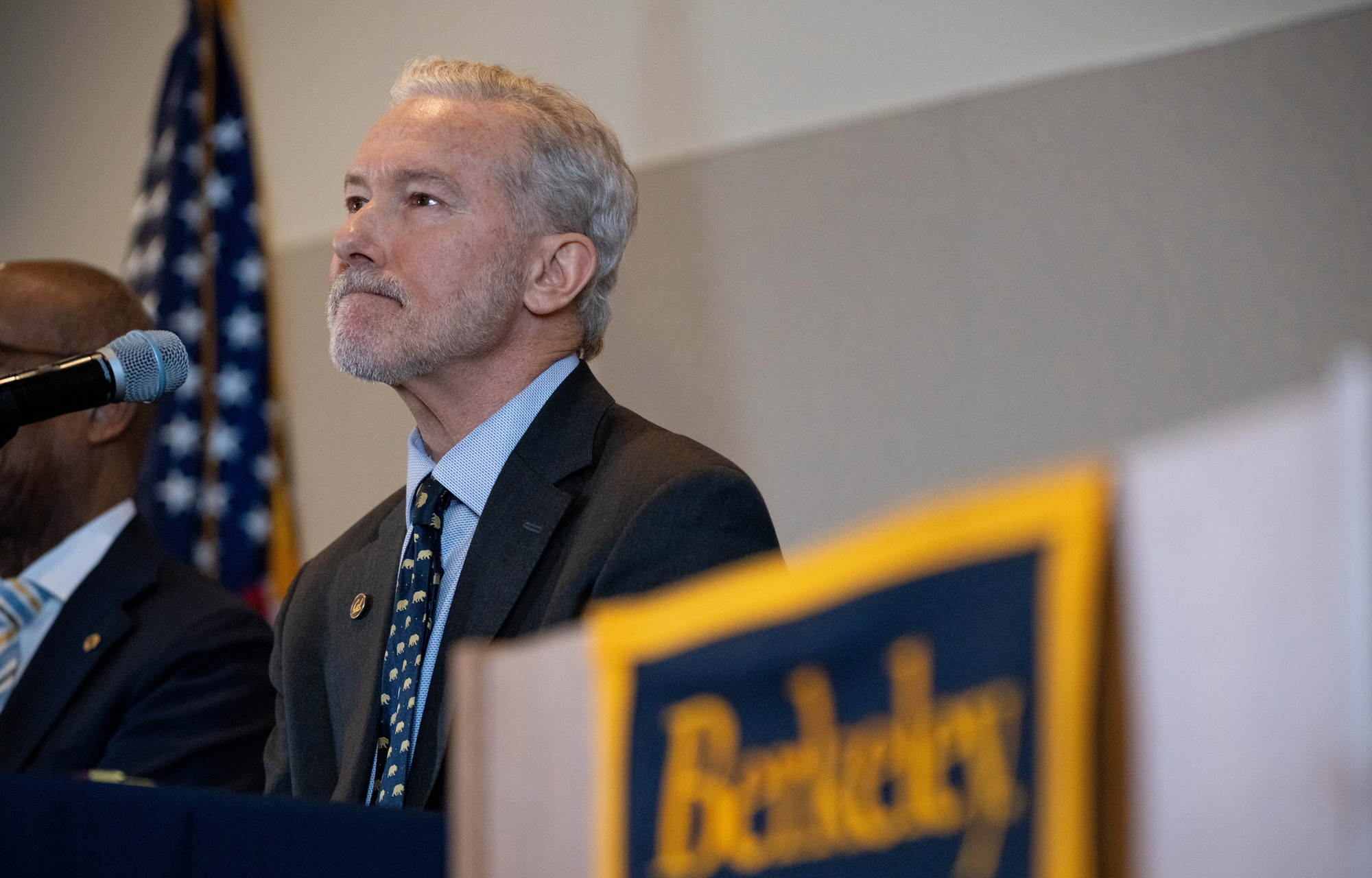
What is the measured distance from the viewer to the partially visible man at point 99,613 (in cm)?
191

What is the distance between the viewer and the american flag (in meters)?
3.15

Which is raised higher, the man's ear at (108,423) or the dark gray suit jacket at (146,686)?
the man's ear at (108,423)

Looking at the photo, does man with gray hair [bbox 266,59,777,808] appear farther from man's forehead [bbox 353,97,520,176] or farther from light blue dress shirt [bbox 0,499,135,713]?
light blue dress shirt [bbox 0,499,135,713]

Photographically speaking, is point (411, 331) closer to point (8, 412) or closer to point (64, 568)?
point (8, 412)

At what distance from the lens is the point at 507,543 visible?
5.15 feet

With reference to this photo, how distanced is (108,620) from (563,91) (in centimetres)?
101

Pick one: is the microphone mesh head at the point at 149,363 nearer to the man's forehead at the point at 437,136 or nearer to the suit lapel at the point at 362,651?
the suit lapel at the point at 362,651

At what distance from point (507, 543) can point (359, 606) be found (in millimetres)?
258

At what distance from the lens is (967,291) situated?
7.87ft

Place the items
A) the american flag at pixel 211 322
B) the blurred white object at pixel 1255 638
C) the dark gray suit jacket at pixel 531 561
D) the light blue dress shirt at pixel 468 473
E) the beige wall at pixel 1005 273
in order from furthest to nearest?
the american flag at pixel 211 322, the beige wall at pixel 1005 273, the light blue dress shirt at pixel 468 473, the dark gray suit jacket at pixel 531 561, the blurred white object at pixel 1255 638

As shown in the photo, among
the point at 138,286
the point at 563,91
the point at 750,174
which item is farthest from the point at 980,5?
the point at 138,286

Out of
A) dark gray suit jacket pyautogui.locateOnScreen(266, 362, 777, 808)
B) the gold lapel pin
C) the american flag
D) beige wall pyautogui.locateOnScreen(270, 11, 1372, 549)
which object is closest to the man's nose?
dark gray suit jacket pyautogui.locateOnScreen(266, 362, 777, 808)

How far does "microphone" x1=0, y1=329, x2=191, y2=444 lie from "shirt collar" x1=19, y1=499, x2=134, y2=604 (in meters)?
0.84

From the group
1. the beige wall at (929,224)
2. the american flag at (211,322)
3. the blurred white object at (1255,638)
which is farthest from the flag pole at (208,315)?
the blurred white object at (1255,638)
